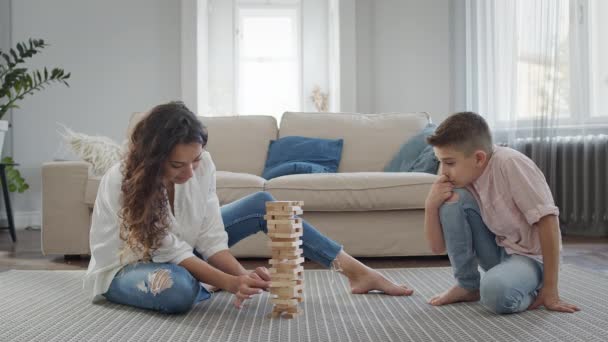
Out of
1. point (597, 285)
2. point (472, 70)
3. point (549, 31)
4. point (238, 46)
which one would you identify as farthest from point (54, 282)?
point (238, 46)

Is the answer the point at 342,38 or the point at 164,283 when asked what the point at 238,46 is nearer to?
the point at 342,38

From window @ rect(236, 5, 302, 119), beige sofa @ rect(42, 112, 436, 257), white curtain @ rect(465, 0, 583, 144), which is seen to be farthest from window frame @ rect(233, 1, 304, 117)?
beige sofa @ rect(42, 112, 436, 257)

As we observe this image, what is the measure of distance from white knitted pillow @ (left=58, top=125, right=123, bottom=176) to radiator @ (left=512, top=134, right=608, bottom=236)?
2697mm

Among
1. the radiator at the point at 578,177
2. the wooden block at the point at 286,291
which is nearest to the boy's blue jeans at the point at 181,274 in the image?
the wooden block at the point at 286,291

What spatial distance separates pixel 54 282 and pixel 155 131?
107 centimetres

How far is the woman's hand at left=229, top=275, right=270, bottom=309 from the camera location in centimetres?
170

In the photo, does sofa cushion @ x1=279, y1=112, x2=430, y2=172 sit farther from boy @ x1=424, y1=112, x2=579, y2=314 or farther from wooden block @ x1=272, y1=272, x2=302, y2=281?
wooden block @ x1=272, y1=272, x2=302, y2=281

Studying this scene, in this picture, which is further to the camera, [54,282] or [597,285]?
[54,282]

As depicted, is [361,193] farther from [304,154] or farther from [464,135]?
[464,135]

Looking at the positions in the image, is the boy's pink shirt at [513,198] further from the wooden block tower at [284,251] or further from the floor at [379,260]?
the floor at [379,260]

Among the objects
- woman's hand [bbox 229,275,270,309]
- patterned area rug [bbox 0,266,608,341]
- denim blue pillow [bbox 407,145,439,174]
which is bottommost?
patterned area rug [bbox 0,266,608,341]

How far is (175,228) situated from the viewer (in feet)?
6.20

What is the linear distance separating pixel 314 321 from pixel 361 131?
2.25 m

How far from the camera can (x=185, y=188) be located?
6.15 ft
